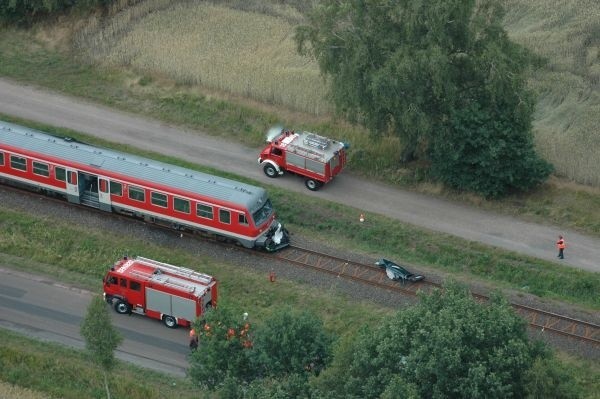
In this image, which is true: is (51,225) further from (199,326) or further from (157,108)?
(199,326)

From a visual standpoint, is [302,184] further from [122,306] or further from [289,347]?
[289,347]

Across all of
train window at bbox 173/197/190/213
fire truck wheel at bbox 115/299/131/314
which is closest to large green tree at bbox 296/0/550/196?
train window at bbox 173/197/190/213

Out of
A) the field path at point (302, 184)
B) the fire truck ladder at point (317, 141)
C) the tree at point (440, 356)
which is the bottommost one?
the field path at point (302, 184)

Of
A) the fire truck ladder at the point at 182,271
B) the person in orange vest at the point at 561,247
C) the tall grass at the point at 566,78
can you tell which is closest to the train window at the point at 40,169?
the fire truck ladder at the point at 182,271

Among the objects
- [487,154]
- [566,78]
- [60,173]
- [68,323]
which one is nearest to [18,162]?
[60,173]

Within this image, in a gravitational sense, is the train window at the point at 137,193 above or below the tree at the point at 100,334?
below

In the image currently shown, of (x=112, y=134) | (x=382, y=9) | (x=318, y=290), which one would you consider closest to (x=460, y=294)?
(x=318, y=290)

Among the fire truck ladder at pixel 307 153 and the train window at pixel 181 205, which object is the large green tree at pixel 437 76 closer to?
the fire truck ladder at pixel 307 153

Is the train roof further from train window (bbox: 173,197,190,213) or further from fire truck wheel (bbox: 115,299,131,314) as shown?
fire truck wheel (bbox: 115,299,131,314)
